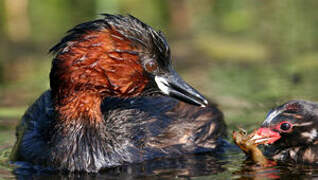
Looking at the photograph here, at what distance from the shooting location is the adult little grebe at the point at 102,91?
7094 mm

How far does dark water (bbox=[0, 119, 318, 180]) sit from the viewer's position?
6816mm

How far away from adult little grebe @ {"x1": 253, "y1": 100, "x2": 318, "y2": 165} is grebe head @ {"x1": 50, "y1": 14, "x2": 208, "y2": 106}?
37.0 inches

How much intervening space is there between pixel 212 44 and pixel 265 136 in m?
6.99

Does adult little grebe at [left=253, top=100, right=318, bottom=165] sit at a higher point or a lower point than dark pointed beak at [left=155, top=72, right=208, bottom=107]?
lower

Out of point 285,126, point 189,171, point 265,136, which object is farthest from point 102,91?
point 285,126

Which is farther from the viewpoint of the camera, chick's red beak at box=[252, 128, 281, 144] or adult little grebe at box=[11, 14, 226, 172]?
chick's red beak at box=[252, 128, 281, 144]

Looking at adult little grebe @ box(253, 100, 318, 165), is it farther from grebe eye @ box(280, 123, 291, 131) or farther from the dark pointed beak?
the dark pointed beak

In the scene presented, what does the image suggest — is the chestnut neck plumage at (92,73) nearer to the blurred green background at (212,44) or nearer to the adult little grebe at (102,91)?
the adult little grebe at (102,91)

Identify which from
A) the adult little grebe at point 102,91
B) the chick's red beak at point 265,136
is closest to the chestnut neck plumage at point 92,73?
the adult little grebe at point 102,91

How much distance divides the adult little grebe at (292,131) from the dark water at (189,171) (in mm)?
336

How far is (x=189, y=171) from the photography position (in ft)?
23.2

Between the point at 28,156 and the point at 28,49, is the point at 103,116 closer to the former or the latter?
the point at 28,156

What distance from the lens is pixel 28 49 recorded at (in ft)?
49.1

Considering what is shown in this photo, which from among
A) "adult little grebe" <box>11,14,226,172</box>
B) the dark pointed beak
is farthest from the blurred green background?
the dark pointed beak
